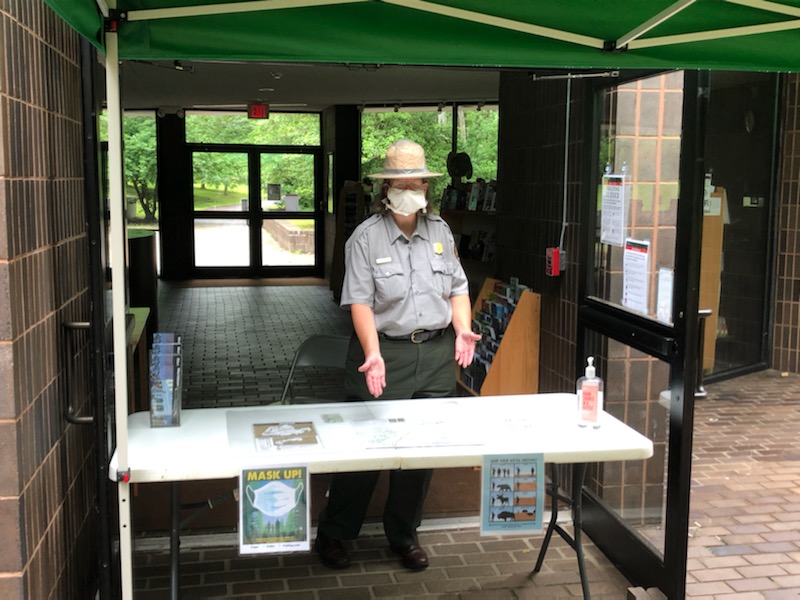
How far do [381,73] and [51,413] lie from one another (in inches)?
247

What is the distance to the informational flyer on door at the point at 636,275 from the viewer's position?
3502 mm

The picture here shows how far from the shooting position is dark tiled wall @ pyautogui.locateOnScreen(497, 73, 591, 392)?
13.9 feet

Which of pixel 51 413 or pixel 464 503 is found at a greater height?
pixel 51 413

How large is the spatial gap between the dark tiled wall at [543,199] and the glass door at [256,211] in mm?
9448

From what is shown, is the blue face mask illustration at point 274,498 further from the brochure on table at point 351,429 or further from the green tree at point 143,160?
the green tree at point 143,160

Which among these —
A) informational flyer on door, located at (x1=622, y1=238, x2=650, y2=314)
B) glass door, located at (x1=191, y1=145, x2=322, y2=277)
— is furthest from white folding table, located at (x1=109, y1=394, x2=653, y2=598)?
glass door, located at (x1=191, y1=145, x2=322, y2=277)

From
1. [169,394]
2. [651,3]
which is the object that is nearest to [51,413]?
[169,394]

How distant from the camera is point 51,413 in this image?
259cm

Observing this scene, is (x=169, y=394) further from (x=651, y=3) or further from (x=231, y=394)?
(x=231, y=394)

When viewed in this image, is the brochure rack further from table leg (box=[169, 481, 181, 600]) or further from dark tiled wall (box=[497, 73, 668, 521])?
table leg (box=[169, 481, 181, 600])

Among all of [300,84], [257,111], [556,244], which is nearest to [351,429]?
[556,244]

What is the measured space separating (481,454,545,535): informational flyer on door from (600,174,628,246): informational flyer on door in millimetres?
1345

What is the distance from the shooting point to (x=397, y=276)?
3320mm

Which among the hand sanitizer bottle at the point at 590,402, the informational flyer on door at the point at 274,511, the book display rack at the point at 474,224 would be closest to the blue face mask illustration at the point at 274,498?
the informational flyer on door at the point at 274,511
